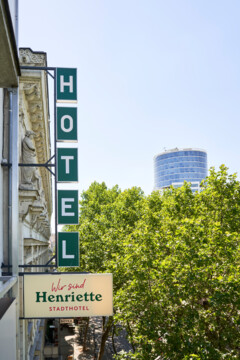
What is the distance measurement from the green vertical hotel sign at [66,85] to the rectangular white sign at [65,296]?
4.38 meters

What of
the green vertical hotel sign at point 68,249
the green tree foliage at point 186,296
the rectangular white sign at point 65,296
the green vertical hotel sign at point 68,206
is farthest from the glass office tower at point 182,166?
the rectangular white sign at point 65,296

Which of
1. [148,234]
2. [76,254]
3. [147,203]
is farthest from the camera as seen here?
[147,203]

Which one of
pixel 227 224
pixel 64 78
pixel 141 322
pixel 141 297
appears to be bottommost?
pixel 141 322

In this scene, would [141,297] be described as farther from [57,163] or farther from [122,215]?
[122,215]

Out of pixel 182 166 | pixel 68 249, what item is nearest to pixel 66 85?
pixel 68 249

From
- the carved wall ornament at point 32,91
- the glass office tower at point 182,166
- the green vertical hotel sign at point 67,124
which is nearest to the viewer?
the green vertical hotel sign at point 67,124

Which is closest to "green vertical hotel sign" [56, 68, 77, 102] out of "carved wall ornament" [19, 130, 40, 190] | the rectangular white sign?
"carved wall ornament" [19, 130, 40, 190]

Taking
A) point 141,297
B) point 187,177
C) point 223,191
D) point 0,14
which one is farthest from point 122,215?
point 187,177

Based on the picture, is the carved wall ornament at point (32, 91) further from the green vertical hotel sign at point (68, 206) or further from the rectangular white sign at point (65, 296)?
the rectangular white sign at point (65, 296)

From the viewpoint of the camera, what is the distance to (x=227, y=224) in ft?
42.5

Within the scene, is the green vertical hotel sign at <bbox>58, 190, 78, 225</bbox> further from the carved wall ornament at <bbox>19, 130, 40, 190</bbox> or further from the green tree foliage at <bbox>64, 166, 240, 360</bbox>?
the green tree foliage at <bbox>64, 166, 240, 360</bbox>

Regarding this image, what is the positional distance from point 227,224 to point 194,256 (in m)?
4.24

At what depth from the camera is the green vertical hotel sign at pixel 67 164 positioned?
7.75 m

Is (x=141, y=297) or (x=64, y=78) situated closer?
(x=64, y=78)
